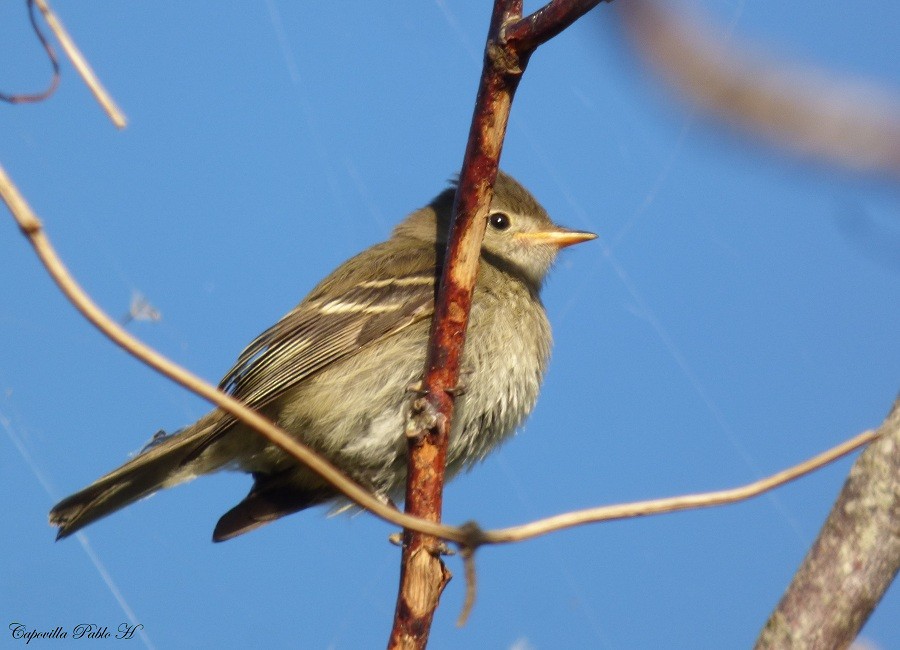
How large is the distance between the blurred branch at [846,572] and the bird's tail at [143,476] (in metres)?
2.43

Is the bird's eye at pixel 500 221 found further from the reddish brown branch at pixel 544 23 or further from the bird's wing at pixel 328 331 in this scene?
the reddish brown branch at pixel 544 23

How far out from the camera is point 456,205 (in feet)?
8.76

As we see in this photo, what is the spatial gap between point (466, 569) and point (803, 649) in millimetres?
772

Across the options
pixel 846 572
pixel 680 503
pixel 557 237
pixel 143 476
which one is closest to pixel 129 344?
pixel 680 503

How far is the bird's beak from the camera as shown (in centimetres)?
491

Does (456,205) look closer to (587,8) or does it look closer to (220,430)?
(587,8)

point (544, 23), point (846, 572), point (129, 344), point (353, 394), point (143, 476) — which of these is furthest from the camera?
point (143, 476)

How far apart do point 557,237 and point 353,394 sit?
4.31 ft

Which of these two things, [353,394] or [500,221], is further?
[500,221]

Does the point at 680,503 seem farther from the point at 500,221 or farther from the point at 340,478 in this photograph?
the point at 500,221

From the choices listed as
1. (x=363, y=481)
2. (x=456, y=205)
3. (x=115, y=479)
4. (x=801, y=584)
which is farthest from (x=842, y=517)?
(x=115, y=479)

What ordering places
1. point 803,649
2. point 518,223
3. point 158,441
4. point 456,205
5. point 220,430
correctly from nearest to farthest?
point 803,649 → point 456,205 → point 220,430 → point 158,441 → point 518,223

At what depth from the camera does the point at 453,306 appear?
271cm

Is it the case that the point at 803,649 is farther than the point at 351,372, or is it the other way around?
the point at 351,372
